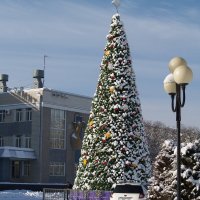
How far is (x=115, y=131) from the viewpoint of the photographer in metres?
23.8

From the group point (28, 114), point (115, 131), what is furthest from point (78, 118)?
point (115, 131)

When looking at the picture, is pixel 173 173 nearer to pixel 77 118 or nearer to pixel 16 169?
pixel 16 169

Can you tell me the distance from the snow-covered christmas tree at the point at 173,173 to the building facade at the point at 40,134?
1851 inches

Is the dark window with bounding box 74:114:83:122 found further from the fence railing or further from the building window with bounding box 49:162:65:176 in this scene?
the fence railing

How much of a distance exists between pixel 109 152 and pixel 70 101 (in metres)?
44.0

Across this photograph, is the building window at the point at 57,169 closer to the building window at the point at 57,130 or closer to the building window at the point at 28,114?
the building window at the point at 57,130

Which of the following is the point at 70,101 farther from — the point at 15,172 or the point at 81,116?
the point at 15,172

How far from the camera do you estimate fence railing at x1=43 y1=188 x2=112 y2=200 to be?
2222 centimetres

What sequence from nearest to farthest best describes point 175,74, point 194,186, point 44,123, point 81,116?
point 175,74 → point 194,186 → point 44,123 → point 81,116

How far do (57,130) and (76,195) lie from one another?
139 feet

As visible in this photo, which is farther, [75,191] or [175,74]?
[75,191]

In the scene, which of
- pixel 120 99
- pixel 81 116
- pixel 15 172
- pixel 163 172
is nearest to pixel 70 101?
pixel 81 116

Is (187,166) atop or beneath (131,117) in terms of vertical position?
beneath

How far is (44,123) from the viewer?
6388 cm
